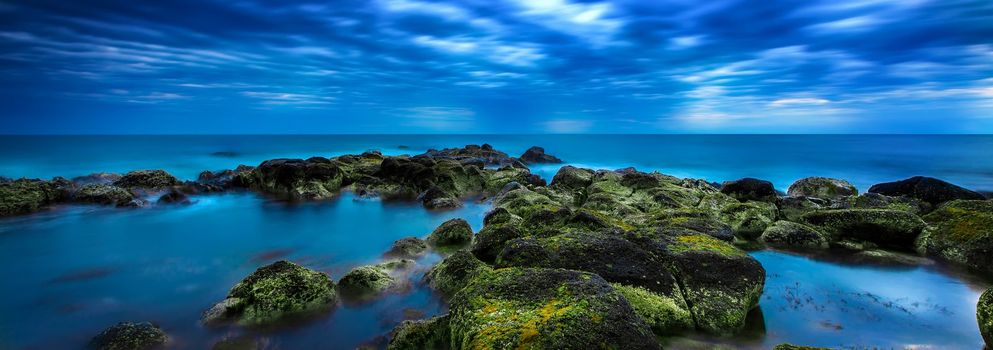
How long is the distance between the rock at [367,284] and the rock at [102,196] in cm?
1837

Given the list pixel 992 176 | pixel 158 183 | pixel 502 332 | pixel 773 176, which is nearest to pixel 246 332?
pixel 502 332

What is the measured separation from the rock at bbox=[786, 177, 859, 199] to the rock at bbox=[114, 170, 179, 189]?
120ft

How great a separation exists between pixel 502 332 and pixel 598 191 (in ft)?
58.7

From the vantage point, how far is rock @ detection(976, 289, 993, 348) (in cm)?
755

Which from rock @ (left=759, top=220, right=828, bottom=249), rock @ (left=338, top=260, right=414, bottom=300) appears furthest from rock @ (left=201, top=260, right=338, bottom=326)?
rock @ (left=759, top=220, right=828, bottom=249)

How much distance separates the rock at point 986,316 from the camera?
24.8 ft

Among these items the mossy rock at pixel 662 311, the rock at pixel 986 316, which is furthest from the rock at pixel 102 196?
the rock at pixel 986 316

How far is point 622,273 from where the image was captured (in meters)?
8.84

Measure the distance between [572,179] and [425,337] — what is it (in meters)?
19.9

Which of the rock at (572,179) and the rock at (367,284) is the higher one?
the rock at (572,179)

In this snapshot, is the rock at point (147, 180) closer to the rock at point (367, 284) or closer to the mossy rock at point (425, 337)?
the rock at point (367, 284)

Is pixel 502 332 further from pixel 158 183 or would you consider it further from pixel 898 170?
pixel 898 170

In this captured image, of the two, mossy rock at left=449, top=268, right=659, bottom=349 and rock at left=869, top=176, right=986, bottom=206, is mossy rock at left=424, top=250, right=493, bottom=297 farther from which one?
rock at left=869, top=176, right=986, bottom=206

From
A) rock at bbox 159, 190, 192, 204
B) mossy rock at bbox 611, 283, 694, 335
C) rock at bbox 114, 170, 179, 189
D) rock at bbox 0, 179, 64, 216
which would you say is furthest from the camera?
rock at bbox 114, 170, 179, 189
